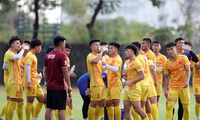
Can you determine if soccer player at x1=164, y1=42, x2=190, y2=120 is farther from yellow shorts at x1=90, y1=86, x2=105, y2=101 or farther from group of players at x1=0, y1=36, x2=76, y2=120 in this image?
group of players at x1=0, y1=36, x2=76, y2=120

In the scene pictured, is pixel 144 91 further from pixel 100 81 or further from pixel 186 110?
pixel 186 110

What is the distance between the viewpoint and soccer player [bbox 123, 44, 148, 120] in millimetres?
6289

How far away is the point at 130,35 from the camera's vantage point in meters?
52.6

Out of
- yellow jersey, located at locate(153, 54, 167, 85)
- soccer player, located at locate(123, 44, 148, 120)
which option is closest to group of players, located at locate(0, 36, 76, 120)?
soccer player, located at locate(123, 44, 148, 120)

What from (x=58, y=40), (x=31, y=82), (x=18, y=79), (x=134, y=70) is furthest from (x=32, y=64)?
(x=134, y=70)

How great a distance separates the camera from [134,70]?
6.46 meters

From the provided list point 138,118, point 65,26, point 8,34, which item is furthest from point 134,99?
point 65,26

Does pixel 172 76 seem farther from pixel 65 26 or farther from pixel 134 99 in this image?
pixel 65 26

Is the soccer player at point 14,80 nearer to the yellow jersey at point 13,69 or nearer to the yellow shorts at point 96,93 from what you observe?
the yellow jersey at point 13,69

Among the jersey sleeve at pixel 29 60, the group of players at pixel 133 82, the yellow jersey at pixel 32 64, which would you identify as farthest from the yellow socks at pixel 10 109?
the group of players at pixel 133 82

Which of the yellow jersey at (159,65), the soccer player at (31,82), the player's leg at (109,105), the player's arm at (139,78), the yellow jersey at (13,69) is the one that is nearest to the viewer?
the player's arm at (139,78)

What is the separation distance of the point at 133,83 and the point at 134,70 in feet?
1.05

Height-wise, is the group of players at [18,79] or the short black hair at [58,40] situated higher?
Answer: the short black hair at [58,40]

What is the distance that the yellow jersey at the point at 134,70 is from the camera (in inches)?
249
